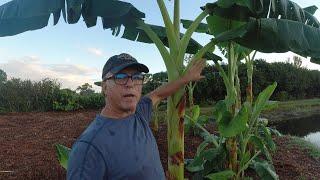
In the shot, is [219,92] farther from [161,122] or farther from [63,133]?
[63,133]

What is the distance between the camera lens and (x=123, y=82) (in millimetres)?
2684

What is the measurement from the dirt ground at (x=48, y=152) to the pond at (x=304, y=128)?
3.26 m

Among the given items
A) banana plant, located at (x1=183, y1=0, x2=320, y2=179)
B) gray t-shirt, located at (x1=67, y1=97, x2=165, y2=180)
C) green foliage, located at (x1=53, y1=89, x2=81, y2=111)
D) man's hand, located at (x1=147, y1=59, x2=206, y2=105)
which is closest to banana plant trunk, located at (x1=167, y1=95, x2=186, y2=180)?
Result: man's hand, located at (x1=147, y1=59, x2=206, y2=105)

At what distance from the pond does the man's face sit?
10949 millimetres

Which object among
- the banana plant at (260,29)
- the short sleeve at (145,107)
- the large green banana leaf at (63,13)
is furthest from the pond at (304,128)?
the short sleeve at (145,107)

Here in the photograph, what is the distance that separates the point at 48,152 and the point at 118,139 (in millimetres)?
5344

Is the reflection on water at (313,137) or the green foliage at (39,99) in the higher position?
the green foliage at (39,99)

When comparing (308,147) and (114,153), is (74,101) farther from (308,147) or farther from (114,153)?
(114,153)

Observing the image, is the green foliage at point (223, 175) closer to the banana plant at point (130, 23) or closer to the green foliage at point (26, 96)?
the banana plant at point (130, 23)

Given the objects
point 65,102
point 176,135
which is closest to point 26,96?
point 65,102

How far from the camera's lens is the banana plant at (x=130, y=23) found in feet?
13.5

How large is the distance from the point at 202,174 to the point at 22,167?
2.80 meters

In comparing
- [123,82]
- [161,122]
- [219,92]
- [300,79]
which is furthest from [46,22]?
[300,79]

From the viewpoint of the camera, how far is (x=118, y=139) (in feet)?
8.35
